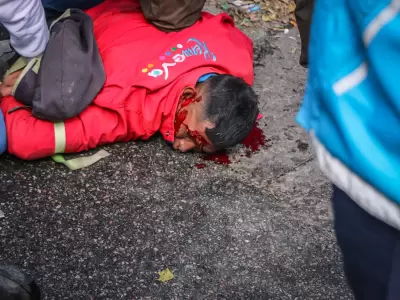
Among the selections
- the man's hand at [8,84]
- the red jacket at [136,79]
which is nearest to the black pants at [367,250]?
the red jacket at [136,79]

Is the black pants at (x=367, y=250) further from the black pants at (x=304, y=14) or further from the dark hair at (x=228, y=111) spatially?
the dark hair at (x=228, y=111)

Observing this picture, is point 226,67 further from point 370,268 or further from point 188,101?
point 370,268

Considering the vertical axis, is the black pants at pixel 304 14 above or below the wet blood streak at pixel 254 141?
above

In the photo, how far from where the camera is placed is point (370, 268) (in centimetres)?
101

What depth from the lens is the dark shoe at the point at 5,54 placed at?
305 centimetres

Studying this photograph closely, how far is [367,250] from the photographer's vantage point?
0.99 m

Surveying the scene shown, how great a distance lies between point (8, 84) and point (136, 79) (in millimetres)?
589

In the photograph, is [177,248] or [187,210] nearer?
[177,248]

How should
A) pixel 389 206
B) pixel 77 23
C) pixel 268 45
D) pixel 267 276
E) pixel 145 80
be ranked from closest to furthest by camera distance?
1. pixel 389 206
2. pixel 267 276
3. pixel 145 80
4. pixel 77 23
5. pixel 268 45

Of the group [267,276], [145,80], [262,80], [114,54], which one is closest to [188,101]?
[145,80]

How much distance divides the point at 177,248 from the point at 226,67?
104 centimetres

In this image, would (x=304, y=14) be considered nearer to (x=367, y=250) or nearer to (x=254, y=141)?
(x=254, y=141)

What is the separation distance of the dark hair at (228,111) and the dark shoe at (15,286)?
1.08m

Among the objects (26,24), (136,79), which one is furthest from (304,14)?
(26,24)
